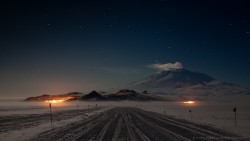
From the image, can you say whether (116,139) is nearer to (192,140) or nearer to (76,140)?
(76,140)

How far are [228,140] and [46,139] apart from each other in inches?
488

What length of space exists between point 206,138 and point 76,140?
8.65 m

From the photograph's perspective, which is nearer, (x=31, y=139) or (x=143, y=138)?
(x=143, y=138)

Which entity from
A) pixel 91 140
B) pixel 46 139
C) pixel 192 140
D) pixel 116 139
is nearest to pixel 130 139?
pixel 116 139

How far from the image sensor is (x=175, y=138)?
21.0 m

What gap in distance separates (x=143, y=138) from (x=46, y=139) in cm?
693

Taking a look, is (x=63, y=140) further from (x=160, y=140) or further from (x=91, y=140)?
(x=160, y=140)

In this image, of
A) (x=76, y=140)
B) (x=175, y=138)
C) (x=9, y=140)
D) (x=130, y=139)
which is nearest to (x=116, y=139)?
(x=130, y=139)

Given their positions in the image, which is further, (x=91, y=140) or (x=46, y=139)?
(x=46, y=139)

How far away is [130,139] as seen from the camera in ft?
68.1

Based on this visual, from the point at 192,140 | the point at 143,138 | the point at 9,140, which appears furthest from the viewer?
the point at 9,140

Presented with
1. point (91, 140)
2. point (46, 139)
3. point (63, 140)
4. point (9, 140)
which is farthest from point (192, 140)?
point (9, 140)

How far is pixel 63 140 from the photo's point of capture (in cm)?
2119

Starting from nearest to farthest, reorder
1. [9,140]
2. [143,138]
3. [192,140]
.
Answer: [192,140] < [143,138] < [9,140]
